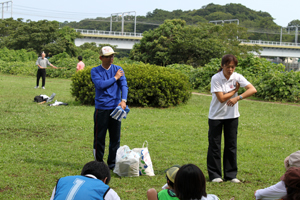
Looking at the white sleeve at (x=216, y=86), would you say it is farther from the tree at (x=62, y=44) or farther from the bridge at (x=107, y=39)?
the bridge at (x=107, y=39)

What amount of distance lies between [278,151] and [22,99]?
31.7ft

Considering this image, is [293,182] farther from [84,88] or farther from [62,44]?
[62,44]

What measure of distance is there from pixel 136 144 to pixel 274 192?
13.6ft

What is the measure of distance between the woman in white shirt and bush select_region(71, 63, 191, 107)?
7038 mm

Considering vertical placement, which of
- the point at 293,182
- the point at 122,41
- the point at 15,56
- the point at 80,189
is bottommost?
the point at 80,189

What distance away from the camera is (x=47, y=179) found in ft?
15.2

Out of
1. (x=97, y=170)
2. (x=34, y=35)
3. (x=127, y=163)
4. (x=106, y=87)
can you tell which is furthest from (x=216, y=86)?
(x=34, y=35)

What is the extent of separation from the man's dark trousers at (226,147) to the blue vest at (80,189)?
236 centimetres

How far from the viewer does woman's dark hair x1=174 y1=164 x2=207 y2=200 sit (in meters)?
2.46

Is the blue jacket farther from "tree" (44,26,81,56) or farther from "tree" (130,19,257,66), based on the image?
"tree" (44,26,81,56)

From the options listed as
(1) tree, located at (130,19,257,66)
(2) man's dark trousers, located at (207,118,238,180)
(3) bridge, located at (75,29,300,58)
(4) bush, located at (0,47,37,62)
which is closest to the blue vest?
(2) man's dark trousers, located at (207,118,238,180)

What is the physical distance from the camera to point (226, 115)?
14.8 feet

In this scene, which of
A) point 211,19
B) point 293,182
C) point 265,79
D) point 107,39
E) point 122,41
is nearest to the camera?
point 293,182

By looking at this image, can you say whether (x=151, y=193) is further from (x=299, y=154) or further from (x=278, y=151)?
(x=278, y=151)
